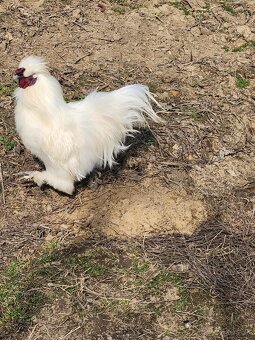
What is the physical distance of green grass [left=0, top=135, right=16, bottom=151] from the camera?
16.8 ft

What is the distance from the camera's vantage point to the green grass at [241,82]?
604cm

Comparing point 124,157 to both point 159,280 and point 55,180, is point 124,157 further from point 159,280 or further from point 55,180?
point 159,280

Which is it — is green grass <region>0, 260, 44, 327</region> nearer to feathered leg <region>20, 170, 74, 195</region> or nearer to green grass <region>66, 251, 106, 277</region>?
green grass <region>66, 251, 106, 277</region>

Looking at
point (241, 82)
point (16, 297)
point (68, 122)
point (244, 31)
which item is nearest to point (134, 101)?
point (68, 122)

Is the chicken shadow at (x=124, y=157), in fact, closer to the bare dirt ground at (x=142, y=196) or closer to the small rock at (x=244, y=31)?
the bare dirt ground at (x=142, y=196)

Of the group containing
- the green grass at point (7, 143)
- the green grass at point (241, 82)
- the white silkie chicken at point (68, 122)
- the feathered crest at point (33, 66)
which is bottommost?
the green grass at point (241, 82)

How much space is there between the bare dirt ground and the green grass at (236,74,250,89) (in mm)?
18

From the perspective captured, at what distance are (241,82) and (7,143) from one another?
110 inches

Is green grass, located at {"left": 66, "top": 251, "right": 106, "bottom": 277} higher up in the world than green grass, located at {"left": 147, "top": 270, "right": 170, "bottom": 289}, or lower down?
higher up

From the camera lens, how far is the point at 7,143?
16.8ft

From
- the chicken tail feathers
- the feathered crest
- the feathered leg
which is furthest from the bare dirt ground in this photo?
the feathered crest

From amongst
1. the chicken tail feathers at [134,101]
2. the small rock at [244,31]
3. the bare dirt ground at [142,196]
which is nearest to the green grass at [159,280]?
the bare dirt ground at [142,196]

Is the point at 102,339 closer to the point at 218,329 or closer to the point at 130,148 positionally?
the point at 218,329

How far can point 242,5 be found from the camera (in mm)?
7047
